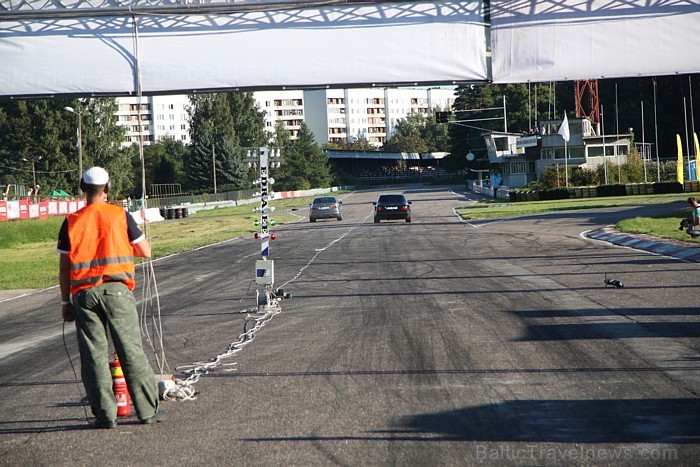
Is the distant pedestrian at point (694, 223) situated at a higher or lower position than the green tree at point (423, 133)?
lower

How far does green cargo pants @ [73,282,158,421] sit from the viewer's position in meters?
6.36

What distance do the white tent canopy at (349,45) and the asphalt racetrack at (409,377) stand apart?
4238 millimetres

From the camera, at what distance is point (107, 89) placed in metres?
16.1

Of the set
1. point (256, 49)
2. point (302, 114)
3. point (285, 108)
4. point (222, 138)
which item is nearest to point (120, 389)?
point (256, 49)

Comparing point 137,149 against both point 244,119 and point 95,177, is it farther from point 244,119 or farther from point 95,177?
point 95,177

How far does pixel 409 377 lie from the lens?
7.84 metres

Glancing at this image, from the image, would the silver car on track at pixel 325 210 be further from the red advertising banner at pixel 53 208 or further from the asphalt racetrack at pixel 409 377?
the asphalt racetrack at pixel 409 377

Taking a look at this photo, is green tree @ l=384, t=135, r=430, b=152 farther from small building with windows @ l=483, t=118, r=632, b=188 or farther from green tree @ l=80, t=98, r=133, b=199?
green tree @ l=80, t=98, r=133, b=199

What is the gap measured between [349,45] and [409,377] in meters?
9.61

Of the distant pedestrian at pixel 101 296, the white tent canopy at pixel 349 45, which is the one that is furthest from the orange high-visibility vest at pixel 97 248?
the white tent canopy at pixel 349 45

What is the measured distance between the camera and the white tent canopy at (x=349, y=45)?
15.6 metres

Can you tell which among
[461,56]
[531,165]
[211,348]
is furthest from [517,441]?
[531,165]

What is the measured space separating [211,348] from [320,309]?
3.31m

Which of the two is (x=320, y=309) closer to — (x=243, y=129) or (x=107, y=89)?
(x=107, y=89)
